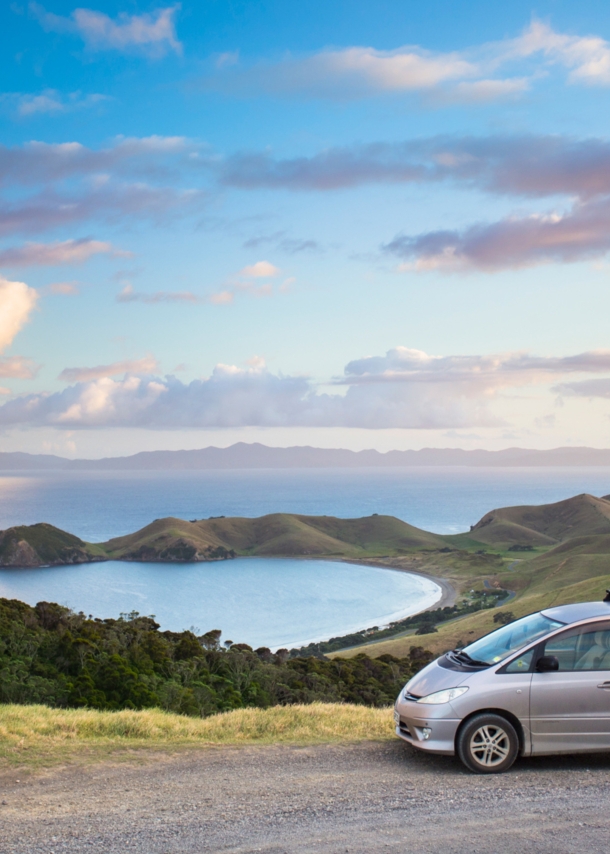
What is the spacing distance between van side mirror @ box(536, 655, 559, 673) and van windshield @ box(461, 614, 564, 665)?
297 millimetres

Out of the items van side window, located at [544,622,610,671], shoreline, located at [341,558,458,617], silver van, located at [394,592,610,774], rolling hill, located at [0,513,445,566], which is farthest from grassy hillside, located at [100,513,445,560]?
van side window, located at [544,622,610,671]

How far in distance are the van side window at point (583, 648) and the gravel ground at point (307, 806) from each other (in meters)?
1.06

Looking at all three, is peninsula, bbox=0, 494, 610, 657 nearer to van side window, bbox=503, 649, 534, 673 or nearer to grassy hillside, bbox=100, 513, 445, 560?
grassy hillside, bbox=100, 513, 445, 560

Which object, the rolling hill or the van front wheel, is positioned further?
the rolling hill

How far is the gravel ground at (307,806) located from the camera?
5676 millimetres

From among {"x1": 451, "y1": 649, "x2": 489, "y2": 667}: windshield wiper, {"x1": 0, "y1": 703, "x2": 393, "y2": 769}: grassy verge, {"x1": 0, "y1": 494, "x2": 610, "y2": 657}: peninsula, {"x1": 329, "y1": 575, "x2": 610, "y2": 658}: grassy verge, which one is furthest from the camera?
{"x1": 0, "y1": 494, "x2": 610, "y2": 657}: peninsula

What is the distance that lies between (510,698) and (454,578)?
131 meters

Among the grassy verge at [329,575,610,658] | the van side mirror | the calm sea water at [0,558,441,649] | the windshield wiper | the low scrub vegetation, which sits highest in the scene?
the van side mirror

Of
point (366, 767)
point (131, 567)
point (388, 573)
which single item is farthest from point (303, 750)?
point (131, 567)

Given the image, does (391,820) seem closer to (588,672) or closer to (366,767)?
(366,767)

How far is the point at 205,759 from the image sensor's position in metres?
8.16

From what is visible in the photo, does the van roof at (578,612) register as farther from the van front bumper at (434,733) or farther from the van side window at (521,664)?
the van front bumper at (434,733)

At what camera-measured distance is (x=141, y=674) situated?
22.1m

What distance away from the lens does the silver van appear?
7.39 m
